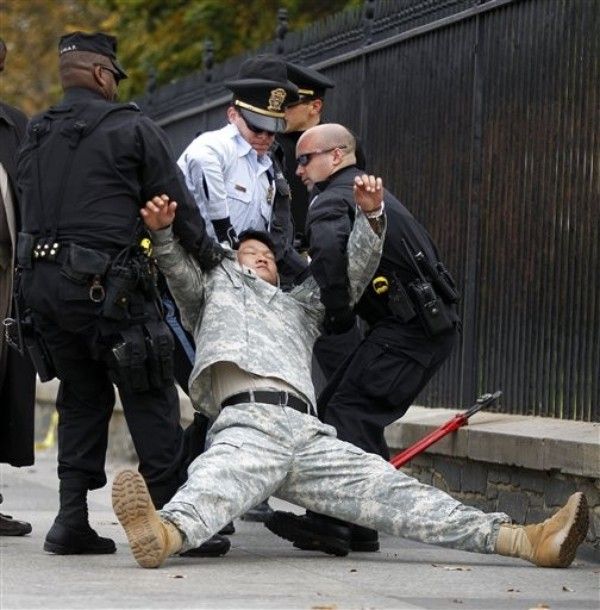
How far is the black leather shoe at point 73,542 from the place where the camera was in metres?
7.59

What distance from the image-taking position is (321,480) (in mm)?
7504

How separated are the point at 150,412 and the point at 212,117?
Result: 6.01m

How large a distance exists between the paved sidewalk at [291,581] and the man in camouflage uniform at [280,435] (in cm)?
16

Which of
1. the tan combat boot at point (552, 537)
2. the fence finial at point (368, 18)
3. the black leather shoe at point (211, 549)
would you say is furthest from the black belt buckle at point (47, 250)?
the fence finial at point (368, 18)

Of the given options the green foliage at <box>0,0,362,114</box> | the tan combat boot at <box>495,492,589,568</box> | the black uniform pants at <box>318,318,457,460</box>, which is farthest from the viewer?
the green foliage at <box>0,0,362,114</box>

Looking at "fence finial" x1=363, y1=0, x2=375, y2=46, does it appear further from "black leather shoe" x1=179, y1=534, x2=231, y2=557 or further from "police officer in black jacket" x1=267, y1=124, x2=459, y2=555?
"black leather shoe" x1=179, y1=534, x2=231, y2=557

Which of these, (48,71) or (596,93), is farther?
(48,71)

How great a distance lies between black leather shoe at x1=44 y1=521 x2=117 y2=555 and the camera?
7.59 m

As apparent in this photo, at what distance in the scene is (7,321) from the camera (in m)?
8.00

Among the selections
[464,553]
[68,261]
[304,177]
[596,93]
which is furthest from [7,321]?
[596,93]

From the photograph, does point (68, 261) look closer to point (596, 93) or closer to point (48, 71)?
point (596, 93)

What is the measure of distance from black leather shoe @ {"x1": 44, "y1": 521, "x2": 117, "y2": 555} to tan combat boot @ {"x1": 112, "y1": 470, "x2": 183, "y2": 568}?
65cm

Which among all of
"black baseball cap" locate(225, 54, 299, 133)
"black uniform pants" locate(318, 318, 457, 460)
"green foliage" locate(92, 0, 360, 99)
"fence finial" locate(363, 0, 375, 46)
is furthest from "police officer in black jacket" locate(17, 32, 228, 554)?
"green foliage" locate(92, 0, 360, 99)

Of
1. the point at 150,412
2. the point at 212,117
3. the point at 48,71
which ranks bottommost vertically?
the point at 150,412
